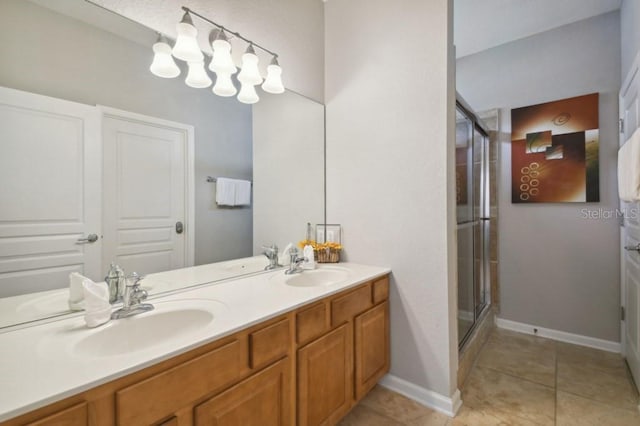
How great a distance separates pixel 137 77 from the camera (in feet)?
4.36

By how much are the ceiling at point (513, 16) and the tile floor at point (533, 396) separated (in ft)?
9.01

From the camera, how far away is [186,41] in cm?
136

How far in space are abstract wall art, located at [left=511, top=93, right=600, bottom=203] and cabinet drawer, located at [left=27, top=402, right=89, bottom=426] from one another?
3.24m

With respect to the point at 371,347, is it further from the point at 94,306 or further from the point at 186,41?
the point at 186,41

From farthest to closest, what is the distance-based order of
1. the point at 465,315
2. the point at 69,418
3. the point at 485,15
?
the point at 485,15, the point at 465,315, the point at 69,418

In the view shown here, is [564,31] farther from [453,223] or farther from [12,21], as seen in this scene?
[12,21]

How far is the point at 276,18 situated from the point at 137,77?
1022 millimetres

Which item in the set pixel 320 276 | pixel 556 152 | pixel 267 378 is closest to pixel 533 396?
pixel 320 276

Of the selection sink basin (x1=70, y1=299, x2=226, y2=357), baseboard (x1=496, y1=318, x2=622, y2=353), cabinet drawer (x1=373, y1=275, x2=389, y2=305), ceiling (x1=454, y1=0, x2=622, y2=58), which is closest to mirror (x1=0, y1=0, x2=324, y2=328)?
sink basin (x1=70, y1=299, x2=226, y2=357)

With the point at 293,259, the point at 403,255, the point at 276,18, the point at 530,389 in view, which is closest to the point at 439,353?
the point at 403,255

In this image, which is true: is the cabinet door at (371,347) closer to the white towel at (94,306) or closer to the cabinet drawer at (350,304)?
the cabinet drawer at (350,304)

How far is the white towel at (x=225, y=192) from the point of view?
1674 mm

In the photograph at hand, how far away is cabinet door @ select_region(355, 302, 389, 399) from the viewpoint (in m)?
1.65

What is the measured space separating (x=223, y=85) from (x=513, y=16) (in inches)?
97.3
